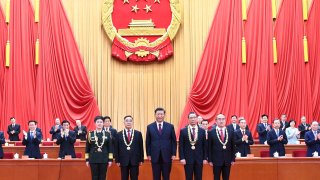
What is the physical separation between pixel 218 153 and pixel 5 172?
3215 mm

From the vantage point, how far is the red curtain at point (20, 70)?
486 inches

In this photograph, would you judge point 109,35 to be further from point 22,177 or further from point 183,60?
point 22,177

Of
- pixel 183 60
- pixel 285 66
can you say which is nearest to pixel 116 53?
pixel 183 60

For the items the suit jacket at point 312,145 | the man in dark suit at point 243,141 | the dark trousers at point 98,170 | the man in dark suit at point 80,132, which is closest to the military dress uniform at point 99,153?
the dark trousers at point 98,170

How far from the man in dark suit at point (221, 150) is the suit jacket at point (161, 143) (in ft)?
1.65

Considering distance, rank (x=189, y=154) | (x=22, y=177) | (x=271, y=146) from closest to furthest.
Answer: (x=189, y=154) < (x=22, y=177) < (x=271, y=146)

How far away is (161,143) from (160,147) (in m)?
0.06

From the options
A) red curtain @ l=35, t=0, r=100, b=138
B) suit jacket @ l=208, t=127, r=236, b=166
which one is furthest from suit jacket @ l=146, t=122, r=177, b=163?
red curtain @ l=35, t=0, r=100, b=138

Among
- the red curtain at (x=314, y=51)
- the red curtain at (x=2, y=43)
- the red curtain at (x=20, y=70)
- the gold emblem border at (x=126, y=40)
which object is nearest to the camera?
the red curtain at (x=314, y=51)

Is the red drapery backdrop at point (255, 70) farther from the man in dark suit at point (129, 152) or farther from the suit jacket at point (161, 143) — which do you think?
the suit jacket at point (161, 143)

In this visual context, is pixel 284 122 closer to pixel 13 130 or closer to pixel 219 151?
pixel 219 151

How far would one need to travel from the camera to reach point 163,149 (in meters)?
6.57

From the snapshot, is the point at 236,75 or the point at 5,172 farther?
the point at 236,75

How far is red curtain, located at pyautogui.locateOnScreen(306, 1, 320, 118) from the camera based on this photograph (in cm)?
1204
